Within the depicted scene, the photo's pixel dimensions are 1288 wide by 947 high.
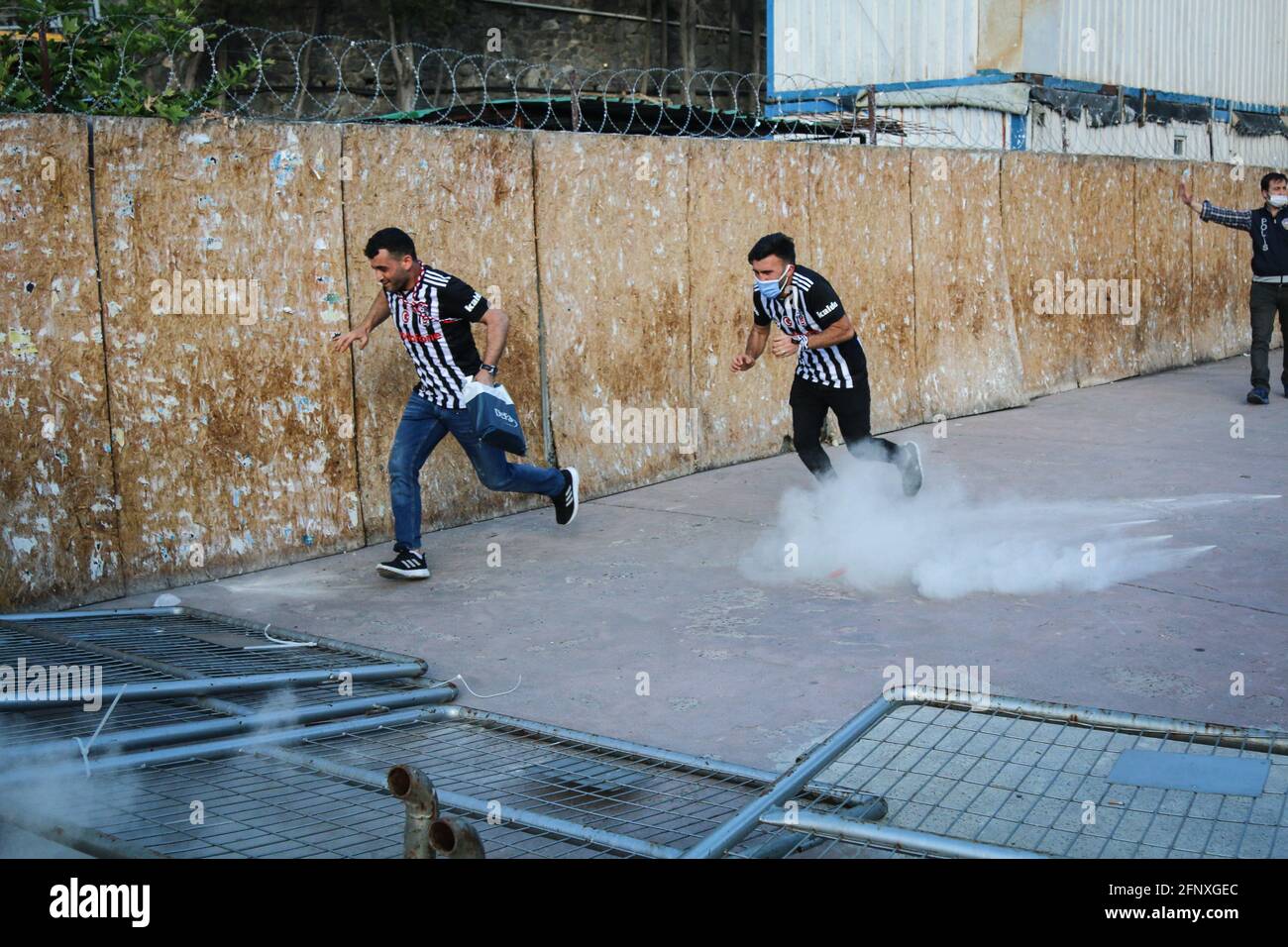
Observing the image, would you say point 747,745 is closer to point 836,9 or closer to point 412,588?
point 412,588

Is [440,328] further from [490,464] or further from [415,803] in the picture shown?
[415,803]

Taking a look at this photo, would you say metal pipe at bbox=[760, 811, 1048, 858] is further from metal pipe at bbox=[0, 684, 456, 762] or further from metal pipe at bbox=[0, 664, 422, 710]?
metal pipe at bbox=[0, 664, 422, 710]

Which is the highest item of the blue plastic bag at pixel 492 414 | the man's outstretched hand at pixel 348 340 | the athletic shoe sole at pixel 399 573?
the man's outstretched hand at pixel 348 340

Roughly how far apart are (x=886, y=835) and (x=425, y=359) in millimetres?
4301

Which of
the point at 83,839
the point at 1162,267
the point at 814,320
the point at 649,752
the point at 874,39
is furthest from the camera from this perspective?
the point at 874,39

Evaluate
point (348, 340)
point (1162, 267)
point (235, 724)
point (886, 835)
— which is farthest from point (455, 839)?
point (1162, 267)

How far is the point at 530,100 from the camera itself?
9875 millimetres

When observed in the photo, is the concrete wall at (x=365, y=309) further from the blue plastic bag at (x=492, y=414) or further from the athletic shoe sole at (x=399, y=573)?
the blue plastic bag at (x=492, y=414)

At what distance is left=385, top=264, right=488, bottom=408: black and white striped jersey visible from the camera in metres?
6.60

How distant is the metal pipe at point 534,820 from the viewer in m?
3.15

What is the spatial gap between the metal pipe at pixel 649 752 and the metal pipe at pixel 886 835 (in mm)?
287

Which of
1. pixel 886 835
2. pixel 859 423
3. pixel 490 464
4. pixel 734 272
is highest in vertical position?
pixel 734 272

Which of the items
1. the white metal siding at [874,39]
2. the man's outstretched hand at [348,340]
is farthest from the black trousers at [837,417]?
the white metal siding at [874,39]
